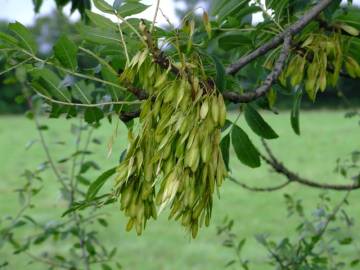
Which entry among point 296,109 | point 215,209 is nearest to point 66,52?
point 296,109

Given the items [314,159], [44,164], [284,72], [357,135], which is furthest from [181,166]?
[357,135]

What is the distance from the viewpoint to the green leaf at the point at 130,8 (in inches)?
35.2

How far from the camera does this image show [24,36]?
0.88 metres

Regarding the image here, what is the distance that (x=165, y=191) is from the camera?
72 centimetres

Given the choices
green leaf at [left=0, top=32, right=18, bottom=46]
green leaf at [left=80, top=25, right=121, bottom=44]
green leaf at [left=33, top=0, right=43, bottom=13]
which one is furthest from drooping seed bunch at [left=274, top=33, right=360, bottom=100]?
green leaf at [left=33, top=0, right=43, bottom=13]

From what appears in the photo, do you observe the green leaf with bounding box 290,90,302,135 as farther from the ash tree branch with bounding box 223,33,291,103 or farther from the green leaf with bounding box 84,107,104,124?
the green leaf with bounding box 84,107,104,124

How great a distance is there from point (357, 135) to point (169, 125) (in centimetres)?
1136

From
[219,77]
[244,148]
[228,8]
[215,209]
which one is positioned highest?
[228,8]

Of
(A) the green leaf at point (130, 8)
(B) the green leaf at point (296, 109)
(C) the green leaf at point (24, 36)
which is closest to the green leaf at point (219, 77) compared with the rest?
(A) the green leaf at point (130, 8)

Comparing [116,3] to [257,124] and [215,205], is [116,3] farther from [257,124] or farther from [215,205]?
[215,205]

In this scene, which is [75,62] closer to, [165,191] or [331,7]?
[165,191]

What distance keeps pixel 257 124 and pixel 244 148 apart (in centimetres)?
5

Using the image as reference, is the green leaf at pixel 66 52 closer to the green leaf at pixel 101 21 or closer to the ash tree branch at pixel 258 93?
the green leaf at pixel 101 21

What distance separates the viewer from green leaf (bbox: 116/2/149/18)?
89 cm
